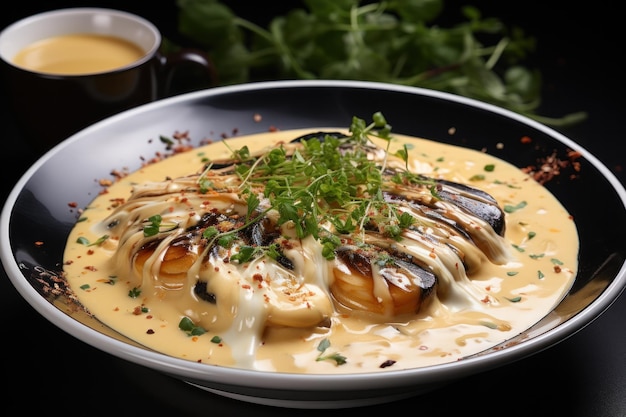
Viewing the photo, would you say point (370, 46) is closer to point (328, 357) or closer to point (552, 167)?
point (552, 167)

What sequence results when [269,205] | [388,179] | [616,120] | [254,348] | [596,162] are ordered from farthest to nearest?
[616,120] → [596,162] → [388,179] → [269,205] → [254,348]

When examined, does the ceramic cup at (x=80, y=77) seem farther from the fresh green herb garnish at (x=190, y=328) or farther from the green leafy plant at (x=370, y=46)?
the fresh green herb garnish at (x=190, y=328)

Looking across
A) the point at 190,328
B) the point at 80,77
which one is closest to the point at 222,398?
the point at 190,328

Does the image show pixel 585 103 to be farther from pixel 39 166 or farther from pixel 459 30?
pixel 39 166

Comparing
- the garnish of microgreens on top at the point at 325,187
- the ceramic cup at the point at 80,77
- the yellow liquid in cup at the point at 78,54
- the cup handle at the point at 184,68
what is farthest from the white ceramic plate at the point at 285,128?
the yellow liquid in cup at the point at 78,54

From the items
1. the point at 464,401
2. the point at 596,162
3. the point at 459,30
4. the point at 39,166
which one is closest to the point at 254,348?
the point at 464,401
